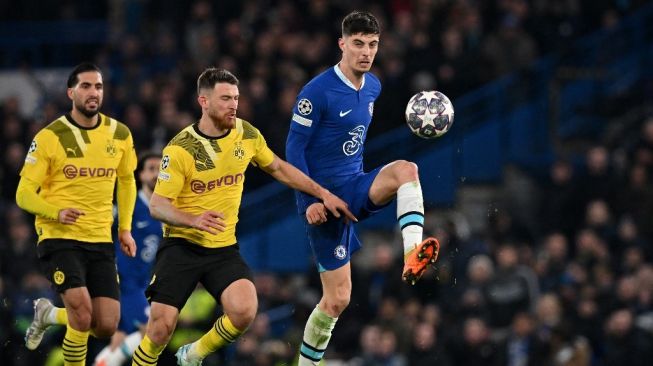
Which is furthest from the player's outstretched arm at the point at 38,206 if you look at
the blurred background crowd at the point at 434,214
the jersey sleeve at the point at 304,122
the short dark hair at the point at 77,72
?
the blurred background crowd at the point at 434,214

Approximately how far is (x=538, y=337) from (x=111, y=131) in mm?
6604

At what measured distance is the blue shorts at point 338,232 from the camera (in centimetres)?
1131

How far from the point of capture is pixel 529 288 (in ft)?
55.3

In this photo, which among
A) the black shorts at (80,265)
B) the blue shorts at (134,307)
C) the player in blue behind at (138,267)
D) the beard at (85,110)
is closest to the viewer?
the black shorts at (80,265)

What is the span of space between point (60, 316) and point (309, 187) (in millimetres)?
2793

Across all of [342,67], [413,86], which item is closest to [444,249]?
[413,86]

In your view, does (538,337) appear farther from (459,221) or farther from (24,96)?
(24,96)

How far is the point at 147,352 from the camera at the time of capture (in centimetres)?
1108

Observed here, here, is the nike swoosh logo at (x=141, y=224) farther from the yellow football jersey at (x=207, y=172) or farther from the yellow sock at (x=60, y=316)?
the yellow football jersey at (x=207, y=172)

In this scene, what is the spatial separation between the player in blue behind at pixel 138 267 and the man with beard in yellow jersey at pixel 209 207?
2.32 m

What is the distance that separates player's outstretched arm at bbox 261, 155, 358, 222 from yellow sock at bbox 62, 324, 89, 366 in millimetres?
2107

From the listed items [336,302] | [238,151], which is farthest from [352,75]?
[336,302]

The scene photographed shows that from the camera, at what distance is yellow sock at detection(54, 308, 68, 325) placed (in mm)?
12276

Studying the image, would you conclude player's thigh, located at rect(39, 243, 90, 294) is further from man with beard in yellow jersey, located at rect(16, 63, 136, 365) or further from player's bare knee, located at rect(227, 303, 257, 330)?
player's bare knee, located at rect(227, 303, 257, 330)
